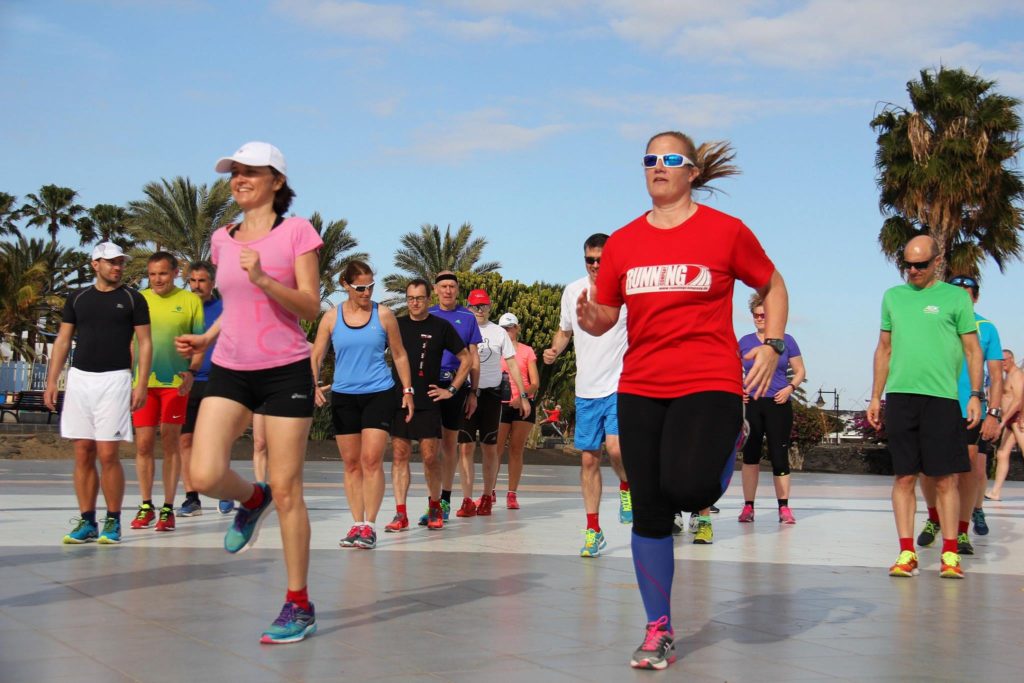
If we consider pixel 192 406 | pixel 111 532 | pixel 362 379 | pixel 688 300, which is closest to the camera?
pixel 688 300

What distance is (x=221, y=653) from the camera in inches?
196

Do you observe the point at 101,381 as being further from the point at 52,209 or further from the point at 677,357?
Answer: the point at 52,209

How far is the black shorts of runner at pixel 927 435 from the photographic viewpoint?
8141 millimetres

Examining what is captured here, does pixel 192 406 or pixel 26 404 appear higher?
pixel 26 404

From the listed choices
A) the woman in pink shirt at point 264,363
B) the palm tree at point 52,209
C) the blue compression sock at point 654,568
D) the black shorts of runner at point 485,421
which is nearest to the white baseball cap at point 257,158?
the woman in pink shirt at point 264,363

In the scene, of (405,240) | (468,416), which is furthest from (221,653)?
(405,240)

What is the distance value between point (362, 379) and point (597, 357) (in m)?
1.79

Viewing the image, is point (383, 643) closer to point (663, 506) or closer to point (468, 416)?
point (663, 506)

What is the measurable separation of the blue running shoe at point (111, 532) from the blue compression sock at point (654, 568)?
4769 millimetres

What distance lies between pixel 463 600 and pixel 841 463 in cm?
2468

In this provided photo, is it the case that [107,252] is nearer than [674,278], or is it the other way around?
[674,278]

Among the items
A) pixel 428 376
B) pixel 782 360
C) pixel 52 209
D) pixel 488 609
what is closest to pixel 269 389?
pixel 488 609

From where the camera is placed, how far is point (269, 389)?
18.2 ft

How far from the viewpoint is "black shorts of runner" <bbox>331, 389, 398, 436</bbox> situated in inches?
A: 369
